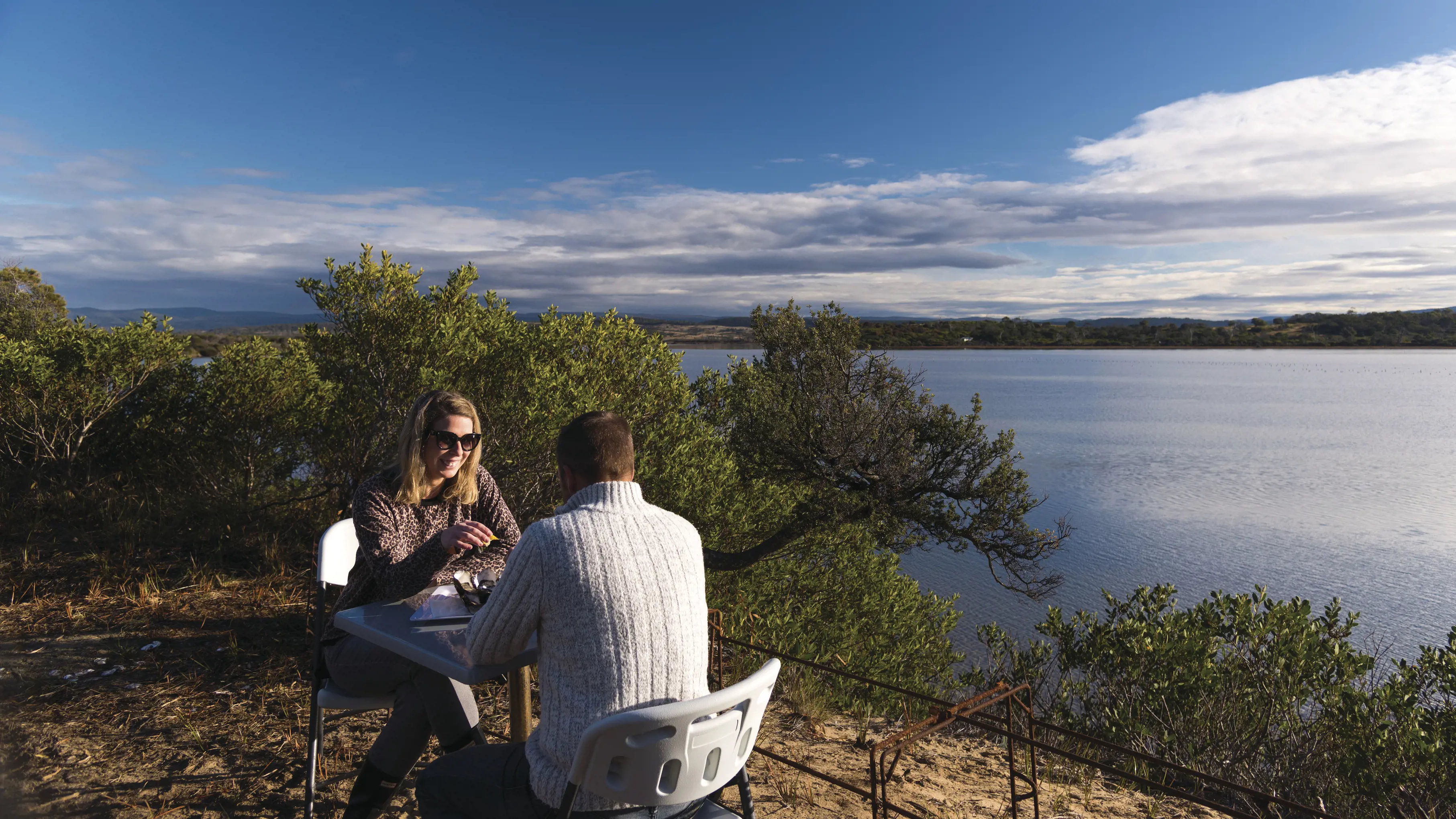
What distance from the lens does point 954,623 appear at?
10.0 m

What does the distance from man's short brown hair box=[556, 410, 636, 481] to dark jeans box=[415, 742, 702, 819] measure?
684mm

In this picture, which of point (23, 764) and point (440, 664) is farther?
point (440, 664)

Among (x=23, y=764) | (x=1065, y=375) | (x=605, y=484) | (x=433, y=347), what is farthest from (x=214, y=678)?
(x=1065, y=375)

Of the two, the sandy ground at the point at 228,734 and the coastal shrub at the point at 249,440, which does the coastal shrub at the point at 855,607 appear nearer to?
the sandy ground at the point at 228,734

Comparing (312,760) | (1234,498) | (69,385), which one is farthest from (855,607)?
(1234,498)

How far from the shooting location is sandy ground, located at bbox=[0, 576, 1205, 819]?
3.14m

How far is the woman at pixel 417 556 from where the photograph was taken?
2.50 meters

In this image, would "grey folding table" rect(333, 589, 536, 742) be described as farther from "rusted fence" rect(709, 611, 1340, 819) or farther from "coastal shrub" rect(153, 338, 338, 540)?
"coastal shrub" rect(153, 338, 338, 540)

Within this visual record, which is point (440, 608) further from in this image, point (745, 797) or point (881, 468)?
point (881, 468)

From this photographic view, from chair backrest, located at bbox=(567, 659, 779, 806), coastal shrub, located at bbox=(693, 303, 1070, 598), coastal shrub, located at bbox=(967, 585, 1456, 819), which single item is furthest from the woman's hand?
coastal shrub, located at bbox=(693, 303, 1070, 598)

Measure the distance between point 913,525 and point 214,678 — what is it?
6.97 meters

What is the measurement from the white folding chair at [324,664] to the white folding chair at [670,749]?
122 centimetres

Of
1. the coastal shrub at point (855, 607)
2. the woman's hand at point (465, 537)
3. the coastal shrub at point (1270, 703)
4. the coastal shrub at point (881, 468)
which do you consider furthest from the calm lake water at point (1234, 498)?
the woman's hand at point (465, 537)

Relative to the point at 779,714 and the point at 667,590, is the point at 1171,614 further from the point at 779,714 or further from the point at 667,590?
the point at 667,590
